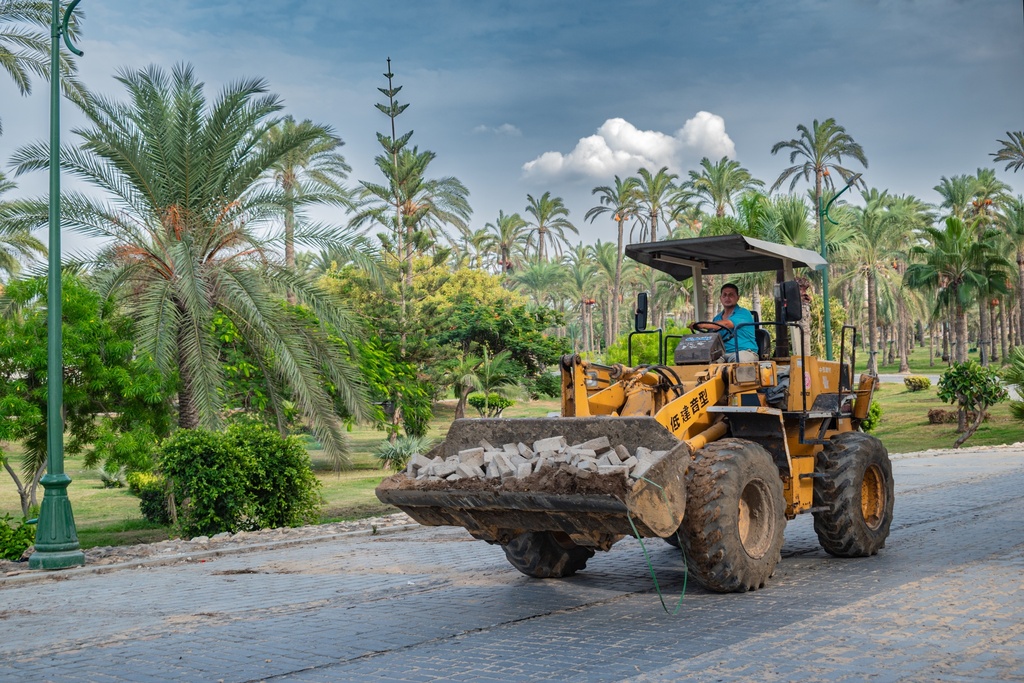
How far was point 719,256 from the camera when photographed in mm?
10664

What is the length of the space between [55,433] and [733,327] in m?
8.35

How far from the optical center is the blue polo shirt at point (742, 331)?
32.7 feet

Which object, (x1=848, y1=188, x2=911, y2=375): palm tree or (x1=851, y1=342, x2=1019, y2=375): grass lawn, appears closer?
(x1=848, y1=188, x2=911, y2=375): palm tree

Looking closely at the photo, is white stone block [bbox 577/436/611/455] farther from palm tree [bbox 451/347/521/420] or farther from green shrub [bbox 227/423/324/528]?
palm tree [bbox 451/347/521/420]

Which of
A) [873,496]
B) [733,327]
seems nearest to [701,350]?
[733,327]

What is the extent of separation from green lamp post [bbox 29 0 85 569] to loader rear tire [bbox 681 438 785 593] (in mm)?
8029

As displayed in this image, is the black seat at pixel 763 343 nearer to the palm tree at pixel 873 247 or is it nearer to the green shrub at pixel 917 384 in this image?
the green shrub at pixel 917 384

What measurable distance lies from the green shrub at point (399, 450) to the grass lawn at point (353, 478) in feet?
1.44

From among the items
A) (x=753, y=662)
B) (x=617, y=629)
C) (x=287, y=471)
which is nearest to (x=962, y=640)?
(x=753, y=662)

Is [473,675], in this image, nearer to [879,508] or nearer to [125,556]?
[879,508]

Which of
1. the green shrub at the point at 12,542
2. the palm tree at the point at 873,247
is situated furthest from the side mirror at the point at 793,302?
the palm tree at the point at 873,247

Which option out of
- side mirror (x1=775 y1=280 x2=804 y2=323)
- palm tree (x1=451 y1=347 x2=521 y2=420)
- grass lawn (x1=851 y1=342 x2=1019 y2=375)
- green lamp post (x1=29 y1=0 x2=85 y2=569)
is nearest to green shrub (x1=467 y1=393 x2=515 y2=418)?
palm tree (x1=451 y1=347 x2=521 y2=420)

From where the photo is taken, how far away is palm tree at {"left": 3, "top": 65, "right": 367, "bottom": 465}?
18016mm

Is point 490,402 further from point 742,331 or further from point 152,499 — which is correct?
point 742,331
